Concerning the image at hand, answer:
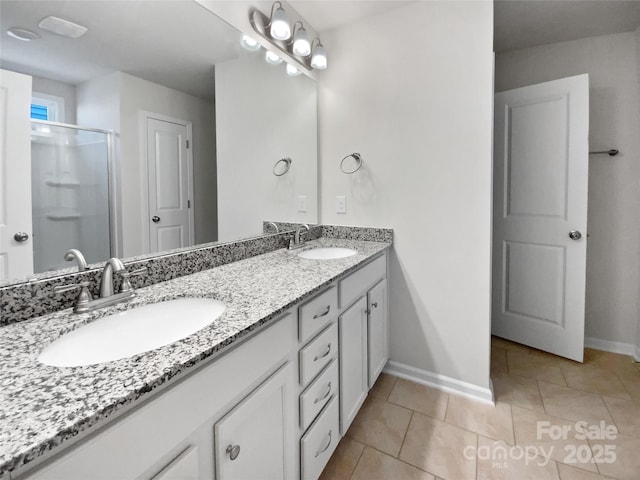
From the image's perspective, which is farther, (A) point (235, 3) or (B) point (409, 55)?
(B) point (409, 55)

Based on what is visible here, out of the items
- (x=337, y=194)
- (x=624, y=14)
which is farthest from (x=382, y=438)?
(x=624, y=14)

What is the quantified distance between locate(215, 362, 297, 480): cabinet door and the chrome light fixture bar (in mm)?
1626

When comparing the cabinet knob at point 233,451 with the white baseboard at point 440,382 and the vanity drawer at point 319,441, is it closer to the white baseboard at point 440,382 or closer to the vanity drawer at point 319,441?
the vanity drawer at point 319,441

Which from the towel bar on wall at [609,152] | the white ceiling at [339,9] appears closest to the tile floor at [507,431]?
the towel bar on wall at [609,152]

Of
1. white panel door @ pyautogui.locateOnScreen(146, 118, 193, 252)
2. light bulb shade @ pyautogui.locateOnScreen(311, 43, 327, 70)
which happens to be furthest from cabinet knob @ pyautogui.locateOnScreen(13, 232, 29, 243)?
light bulb shade @ pyautogui.locateOnScreen(311, 43, 327, 70)

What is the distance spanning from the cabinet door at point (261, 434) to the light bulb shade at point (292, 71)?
1.69m

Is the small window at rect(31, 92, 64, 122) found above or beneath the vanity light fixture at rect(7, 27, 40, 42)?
beneath

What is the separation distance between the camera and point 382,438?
153cm

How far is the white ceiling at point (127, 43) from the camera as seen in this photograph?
0.85m

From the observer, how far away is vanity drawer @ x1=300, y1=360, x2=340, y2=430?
108 centimetres

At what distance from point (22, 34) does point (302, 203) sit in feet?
4.69

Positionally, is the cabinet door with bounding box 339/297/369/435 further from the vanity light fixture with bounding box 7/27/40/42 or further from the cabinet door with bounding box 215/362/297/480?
the vanity light fixture with bounding box 7/27/40/42

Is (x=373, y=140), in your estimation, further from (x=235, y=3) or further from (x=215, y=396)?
(x=215, y=396)

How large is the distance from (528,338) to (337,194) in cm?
177
